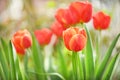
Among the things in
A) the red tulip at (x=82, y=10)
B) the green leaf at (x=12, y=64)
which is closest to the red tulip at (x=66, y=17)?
the red tulip at (x=82, y=10)

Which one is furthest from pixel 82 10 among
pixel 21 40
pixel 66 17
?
pixel 21 40

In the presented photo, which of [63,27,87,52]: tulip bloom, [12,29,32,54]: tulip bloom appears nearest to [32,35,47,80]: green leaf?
[12,29,32,54]: tulip bloom

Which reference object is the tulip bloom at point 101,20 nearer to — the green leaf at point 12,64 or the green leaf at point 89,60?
the green leaf at point 89,60

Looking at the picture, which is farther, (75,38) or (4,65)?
(4,65)

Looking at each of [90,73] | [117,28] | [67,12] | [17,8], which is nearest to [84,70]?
[90,73]

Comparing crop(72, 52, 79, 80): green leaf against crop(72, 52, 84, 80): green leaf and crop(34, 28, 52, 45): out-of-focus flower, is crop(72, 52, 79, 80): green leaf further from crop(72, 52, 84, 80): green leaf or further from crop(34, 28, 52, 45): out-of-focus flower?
crop(34, 28, 52, 45): out-of-focus flower

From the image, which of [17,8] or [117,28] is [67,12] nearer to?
[117,28]

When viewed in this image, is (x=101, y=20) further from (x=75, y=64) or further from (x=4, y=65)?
(x=4, y=65)
